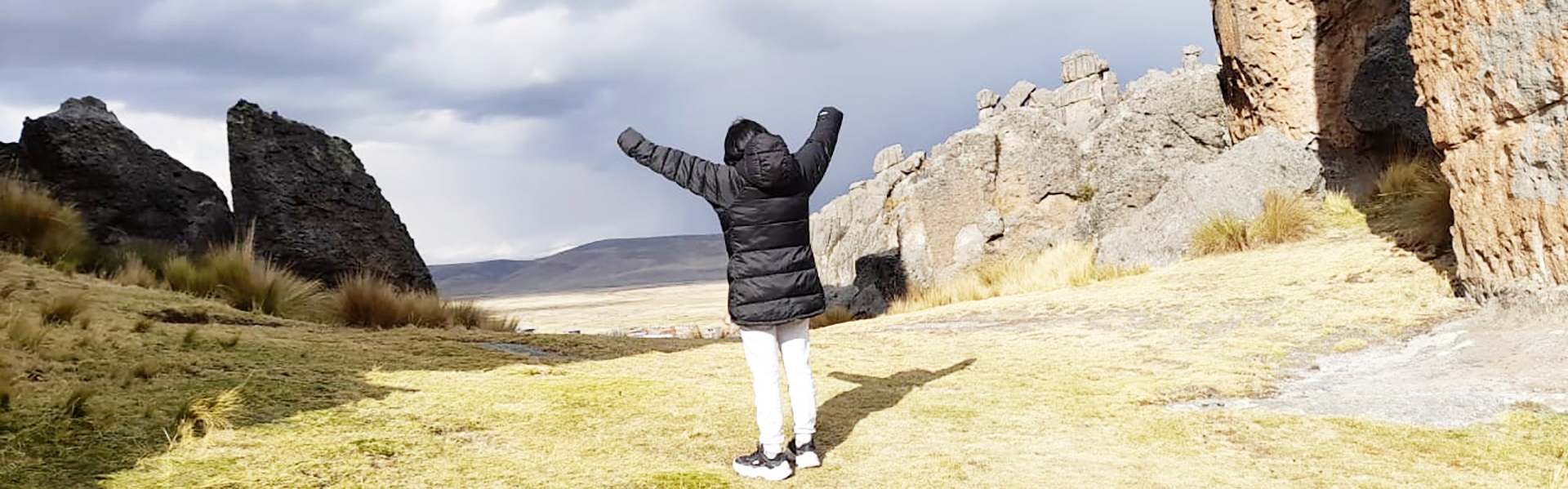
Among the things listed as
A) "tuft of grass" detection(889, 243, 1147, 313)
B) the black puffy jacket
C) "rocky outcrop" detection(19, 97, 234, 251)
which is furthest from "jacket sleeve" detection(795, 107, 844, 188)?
"rocky outcrop" detection(19, 97, 234, 251)

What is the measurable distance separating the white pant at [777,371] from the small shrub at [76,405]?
2905 millimetres

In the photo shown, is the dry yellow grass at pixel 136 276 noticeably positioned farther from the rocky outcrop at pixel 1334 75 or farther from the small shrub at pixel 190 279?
the rocky outcrop at pixel 1334 75

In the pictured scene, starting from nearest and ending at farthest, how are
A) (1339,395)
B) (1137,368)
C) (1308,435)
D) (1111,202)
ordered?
(1308,435) → (1339,395) → (1137,368) → (1111,202)

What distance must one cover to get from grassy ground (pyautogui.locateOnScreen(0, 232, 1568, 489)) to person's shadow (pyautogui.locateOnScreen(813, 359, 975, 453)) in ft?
0.09

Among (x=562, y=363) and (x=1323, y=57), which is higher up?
(x=1323, y=57)

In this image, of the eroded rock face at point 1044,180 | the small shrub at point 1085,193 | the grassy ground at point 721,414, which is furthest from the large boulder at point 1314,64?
the grassy ground at point 721,414

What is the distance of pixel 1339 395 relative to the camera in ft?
18.3

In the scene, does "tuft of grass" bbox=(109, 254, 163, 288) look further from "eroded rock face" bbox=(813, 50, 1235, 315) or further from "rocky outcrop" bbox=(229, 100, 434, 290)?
"eroded rock face" bbox=(813, 50, 1235, 315)

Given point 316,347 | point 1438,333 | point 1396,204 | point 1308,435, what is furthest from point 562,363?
point 1396,204

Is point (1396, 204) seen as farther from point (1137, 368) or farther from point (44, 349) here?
point (44, 349)

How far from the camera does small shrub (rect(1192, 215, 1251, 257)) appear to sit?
12.0 meters

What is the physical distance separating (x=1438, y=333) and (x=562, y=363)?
5857 mm

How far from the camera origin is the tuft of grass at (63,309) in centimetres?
666

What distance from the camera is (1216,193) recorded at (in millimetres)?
13336
